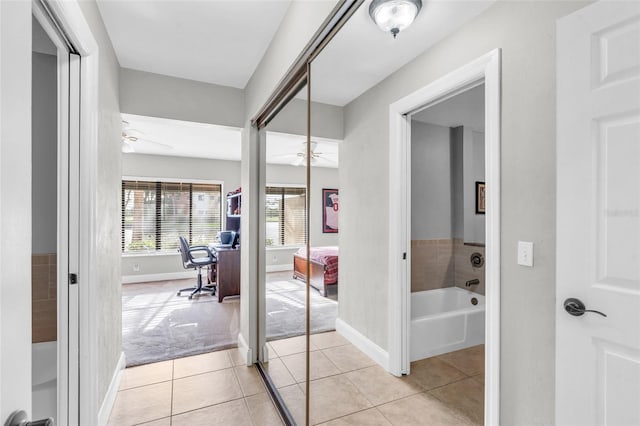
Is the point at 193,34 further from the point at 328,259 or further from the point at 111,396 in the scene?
the point at 111,396

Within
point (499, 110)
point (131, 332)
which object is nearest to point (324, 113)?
point (499, 110)

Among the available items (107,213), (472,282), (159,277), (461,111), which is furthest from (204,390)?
(159,277)

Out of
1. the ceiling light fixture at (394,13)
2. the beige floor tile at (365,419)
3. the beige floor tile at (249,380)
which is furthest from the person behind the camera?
the beige floor tile at (249,380)

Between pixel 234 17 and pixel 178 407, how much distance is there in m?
2.58

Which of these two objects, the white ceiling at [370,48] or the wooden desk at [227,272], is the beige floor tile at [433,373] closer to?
the white ceiling at [370,48]

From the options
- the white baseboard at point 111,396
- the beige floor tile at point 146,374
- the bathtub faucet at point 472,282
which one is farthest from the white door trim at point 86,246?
the bathtub faucet at point 472,282

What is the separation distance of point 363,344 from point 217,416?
130 cm

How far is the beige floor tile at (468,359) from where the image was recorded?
2.93 feet

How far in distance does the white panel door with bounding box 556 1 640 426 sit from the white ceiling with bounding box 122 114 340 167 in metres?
0.94

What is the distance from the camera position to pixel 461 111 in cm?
93

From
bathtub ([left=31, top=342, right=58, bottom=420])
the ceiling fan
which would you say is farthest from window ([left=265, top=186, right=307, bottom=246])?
the ceiling fan

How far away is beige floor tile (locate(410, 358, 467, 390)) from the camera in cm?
99

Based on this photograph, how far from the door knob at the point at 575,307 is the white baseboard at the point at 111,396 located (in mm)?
2333
